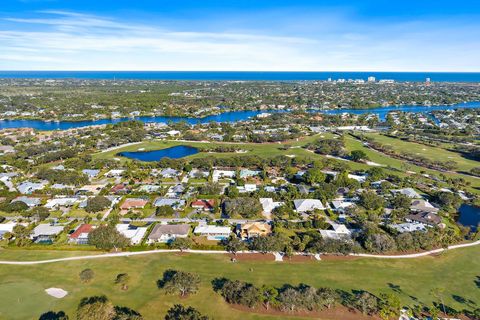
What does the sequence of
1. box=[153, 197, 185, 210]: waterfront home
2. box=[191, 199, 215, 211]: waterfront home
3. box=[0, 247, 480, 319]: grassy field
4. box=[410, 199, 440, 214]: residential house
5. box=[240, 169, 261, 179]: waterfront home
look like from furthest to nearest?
box=[240, 169, 261, 179]: waterfront home, box=[153, 197, 185, 210]: waterfront home, box=[191, 199, 215, 211]: waterfront home, box=[410, 199, 440, 214]: residential house, box=[0, 247, 480, 319]: grassy field

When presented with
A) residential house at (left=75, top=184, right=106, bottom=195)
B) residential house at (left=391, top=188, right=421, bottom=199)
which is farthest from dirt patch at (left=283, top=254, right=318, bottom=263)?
residential house at (left=75, top=184, right=106, bottom=195)

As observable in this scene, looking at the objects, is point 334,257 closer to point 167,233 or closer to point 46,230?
point 167,233

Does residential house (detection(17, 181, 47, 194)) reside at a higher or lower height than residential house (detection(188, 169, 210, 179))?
lower

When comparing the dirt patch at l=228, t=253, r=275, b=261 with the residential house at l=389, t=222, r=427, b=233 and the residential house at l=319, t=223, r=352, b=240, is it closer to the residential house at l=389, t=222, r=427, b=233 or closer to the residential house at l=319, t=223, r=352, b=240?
the residential house at l=319, t=223, r=352, b=240

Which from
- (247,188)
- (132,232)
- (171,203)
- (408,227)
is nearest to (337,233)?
(408,227)

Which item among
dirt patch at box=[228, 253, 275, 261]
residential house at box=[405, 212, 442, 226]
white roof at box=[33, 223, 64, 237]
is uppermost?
residential house at box=[405, 212, 442, 226]

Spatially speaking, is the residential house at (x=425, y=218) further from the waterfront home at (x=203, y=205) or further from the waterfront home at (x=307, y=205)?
the waterfront home at (x=203, y=205)

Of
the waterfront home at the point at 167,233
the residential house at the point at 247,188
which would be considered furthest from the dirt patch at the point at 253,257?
the residential house at the point at 247,188
